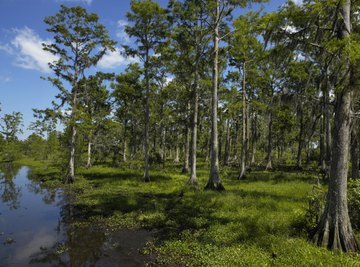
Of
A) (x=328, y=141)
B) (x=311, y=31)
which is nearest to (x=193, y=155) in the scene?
(x=328, y=141)

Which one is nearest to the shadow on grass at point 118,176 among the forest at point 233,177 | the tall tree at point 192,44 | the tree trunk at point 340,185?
the forest at point 233,177

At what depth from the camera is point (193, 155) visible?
21.3 metres

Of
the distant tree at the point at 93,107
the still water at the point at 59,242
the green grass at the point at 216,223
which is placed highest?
the distant tree at the point at 93,107

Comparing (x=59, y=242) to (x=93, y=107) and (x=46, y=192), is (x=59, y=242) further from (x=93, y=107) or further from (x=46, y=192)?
(x=93, y=107)

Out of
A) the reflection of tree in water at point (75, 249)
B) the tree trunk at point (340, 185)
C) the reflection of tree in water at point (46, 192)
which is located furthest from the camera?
the reflection of tree in water at point (46, 192)

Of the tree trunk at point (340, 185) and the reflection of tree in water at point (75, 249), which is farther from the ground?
the tree trunk at point (340, 185)

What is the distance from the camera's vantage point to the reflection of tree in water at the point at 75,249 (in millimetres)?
8711

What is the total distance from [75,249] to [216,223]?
218 inches

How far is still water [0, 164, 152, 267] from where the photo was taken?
28.7 ft

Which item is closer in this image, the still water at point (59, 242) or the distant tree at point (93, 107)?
the still water at point (59, 242)

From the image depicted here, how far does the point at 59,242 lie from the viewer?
10.4 m

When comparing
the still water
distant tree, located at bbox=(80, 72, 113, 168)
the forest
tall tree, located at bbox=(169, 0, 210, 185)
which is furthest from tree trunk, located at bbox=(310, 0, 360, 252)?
distant tree, located at bbox=(80, 72, 113, 168)

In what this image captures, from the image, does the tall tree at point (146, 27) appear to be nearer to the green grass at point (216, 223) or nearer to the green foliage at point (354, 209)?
the green grass at point (216, 223)

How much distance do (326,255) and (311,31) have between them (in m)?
7.20
